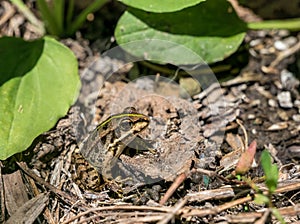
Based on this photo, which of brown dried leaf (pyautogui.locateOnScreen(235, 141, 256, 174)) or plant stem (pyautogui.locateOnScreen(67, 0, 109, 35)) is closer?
brown dried leaf (pyautogui.locateOnScreen(235, 141, 256, 174))

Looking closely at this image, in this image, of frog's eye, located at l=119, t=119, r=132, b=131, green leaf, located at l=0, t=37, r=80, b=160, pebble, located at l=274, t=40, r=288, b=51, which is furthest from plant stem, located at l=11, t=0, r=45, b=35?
pebble, located at l=274, t=40, r=288, b=51

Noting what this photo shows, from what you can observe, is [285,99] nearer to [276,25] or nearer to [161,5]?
[276,25]

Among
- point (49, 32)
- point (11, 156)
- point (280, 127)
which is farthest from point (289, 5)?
point (11, 156)

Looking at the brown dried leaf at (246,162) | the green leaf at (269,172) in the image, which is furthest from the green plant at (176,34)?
the green leaf at (269,172)

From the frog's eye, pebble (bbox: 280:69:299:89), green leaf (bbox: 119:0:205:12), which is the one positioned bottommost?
pebble (bbox: 280:69:299:89)

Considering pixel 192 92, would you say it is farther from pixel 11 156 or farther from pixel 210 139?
pixel 11 156

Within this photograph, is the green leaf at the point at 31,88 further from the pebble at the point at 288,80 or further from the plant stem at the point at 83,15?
the pebble at the point at 288,80

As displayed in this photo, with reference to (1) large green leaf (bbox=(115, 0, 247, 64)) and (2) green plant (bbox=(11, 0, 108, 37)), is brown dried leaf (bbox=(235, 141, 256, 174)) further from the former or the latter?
(2) green plant (bbox=(11, 0, 108, 37))

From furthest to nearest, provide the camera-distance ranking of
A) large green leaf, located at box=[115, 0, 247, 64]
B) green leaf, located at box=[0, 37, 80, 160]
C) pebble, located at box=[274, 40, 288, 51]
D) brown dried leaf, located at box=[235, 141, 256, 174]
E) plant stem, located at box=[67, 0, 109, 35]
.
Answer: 1. pebble, located at box=[274, 40, 288, 51]
2. plant stem, located at box=[67, 0, 109, 35]
3. large green leaf, located at box=[115, 0, 247, 64]
4. green leaf, located at box=[0, 37, 80, 160]
5. brown dried leaf, located at box=[235, 141, 256, 174]

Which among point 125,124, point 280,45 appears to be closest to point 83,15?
point 125,124
